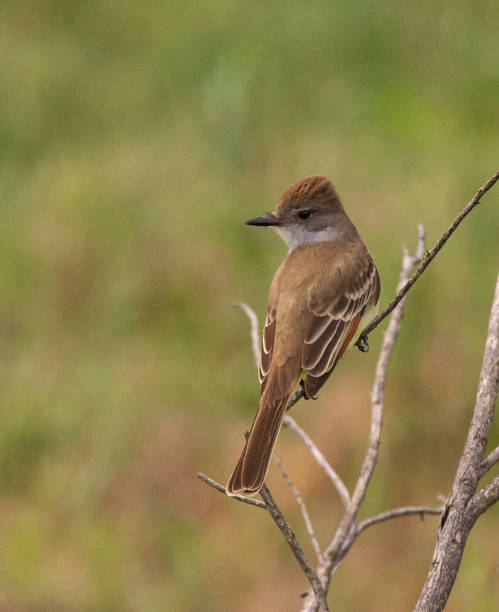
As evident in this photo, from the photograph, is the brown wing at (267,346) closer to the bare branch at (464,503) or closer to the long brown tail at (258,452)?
the long brown tail at (258,452)

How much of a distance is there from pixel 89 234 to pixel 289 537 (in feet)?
17.2

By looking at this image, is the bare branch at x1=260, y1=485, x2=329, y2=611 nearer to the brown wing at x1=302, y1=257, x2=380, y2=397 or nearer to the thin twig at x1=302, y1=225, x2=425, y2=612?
the thin twig at x1=302, y1=225, x2=425, y2=612

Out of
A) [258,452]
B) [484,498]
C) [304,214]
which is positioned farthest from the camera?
Result: [304,214]

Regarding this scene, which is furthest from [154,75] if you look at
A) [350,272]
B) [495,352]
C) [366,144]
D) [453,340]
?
[495,352]

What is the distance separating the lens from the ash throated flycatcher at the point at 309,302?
11.1ft

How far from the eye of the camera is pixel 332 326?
12.0ft

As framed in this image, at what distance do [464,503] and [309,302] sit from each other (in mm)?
1719

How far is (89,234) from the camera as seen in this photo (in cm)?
707


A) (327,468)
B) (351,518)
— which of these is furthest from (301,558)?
(327,468)

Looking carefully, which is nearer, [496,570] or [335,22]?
[496,570]

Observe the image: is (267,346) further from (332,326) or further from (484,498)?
(484,498)

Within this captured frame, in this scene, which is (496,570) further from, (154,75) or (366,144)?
(154,75)

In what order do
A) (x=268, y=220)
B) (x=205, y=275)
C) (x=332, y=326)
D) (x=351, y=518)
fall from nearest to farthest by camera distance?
(x=351, y=518)
(x=332, y=326)
(x=268, y=220)
(x=205, y=275)

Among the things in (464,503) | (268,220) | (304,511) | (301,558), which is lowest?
(304,511)
